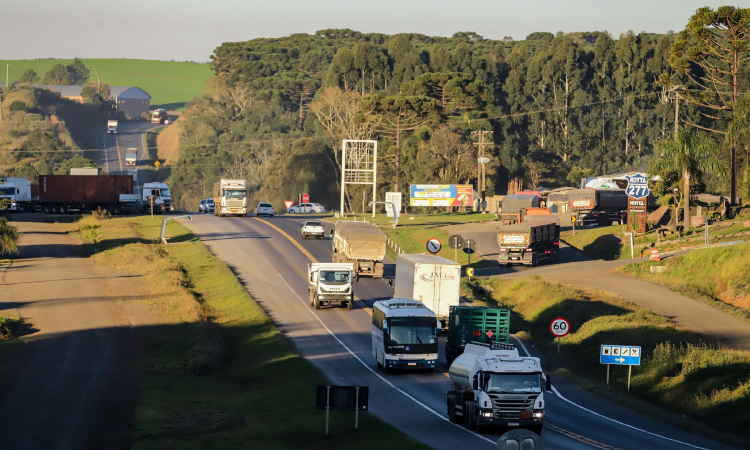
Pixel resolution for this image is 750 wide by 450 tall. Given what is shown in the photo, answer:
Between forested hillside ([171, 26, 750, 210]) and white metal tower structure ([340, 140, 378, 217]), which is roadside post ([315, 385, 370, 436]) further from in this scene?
forested hillside ([171, 26, 750, 210])

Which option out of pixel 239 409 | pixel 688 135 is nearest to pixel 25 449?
pixel 239 409

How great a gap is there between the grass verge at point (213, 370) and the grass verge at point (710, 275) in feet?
92.9

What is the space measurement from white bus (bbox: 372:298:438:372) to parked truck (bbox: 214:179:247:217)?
55.9 metres

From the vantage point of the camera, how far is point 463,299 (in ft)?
177

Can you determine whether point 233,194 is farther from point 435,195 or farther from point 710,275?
point 710,275

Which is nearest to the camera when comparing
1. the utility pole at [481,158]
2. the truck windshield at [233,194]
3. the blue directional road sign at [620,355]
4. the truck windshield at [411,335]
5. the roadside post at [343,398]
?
the roadside post at [343,398]

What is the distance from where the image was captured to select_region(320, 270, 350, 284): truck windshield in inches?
1933

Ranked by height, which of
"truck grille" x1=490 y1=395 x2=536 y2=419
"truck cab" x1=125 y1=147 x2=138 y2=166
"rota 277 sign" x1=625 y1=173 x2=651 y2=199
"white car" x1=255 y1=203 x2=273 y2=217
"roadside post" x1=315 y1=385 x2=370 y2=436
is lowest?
"truck grille" x1=490 y1=395 x2=536 y2=419

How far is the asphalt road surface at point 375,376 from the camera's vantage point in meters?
24.3

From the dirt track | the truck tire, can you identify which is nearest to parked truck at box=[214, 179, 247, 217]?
the dirt track

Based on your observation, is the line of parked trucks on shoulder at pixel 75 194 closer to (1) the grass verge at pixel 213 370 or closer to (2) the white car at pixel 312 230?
(1) the grass verge at pixel 213 370

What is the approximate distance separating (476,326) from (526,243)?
32700mm

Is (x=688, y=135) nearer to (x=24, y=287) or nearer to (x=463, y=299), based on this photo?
(x=463, y=299)

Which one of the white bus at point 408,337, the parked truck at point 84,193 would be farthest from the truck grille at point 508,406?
the parked truck at point 84,193
